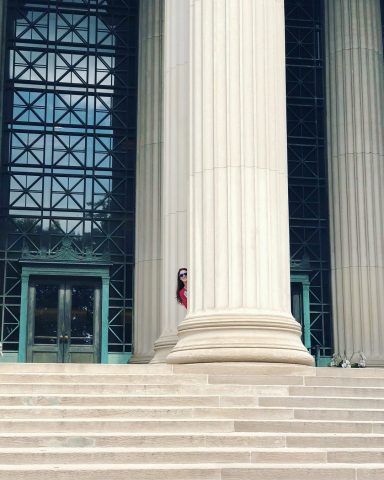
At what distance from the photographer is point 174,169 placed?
715 inches

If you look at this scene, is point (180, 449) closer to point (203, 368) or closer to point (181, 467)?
point (181, 467)

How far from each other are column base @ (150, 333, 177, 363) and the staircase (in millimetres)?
3784

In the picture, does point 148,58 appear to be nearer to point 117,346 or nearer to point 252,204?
point 117,346

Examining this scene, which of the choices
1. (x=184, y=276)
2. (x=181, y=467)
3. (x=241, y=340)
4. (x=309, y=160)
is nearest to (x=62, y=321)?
(x=309, y=160)

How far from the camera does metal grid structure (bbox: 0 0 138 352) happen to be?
3047 cm

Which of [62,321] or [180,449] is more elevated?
[62,321]

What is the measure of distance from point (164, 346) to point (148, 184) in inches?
463

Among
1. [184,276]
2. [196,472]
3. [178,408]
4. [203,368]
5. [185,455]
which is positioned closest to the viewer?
[196,472]

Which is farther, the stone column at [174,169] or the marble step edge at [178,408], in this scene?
the stone column at [174,169]

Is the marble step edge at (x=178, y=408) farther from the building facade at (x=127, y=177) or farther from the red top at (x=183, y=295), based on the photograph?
the building facade at (x=127, y=177)

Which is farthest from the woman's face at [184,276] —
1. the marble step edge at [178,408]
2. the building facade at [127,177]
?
the building facade at [127,177]

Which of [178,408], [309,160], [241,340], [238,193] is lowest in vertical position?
[178,408]

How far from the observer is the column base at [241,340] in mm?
14484

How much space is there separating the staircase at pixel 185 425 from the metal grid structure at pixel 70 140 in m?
16.7
